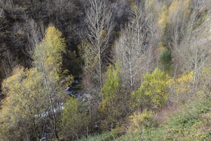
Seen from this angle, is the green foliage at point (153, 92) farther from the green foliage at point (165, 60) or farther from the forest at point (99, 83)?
the green foliage at point (165, 60)

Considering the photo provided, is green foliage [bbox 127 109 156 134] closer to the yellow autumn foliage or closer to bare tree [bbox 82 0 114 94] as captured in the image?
the yellow autumn foliage

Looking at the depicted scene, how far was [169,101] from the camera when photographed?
455 inches

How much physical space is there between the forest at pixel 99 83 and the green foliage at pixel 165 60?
0.16 m

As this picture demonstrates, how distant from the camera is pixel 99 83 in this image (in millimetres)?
17469

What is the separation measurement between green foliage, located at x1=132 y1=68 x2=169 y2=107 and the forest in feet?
0.29

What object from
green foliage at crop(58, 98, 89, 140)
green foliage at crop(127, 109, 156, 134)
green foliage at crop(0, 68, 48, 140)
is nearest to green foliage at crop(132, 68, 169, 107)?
green foliage at crop(127, 109, 156, 134)

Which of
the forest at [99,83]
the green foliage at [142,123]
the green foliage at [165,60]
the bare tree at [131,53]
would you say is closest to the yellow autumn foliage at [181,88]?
the forest at [99,83]

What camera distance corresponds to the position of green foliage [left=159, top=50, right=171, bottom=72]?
20.4 metres

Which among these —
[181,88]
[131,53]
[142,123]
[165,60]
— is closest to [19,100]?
[142,123]

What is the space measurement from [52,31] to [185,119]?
701 inches

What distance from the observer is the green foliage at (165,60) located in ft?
67.1

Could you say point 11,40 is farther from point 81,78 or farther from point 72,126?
point 72,126

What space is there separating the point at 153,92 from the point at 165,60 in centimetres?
1167

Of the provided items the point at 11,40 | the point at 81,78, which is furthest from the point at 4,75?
the point at 81,78
